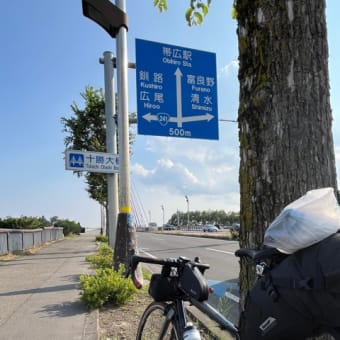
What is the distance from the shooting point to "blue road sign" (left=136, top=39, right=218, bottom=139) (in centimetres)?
696

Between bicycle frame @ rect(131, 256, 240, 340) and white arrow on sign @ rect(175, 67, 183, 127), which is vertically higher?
white arrow on sign @ rect(175, 67, 183, 127)

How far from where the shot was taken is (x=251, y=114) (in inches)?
91.2

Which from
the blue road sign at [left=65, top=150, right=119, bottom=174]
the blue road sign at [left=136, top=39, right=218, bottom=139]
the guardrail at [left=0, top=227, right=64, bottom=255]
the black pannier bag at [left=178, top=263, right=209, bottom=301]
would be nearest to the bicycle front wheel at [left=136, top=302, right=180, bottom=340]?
the black pannier bag at [left=178, top=263, right=209, bottom=301]

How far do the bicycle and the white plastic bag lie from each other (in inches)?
13.1

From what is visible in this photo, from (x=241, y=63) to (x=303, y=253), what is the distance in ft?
4.69

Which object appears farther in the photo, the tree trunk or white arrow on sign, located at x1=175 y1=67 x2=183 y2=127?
white arrow on sign, located at x1=175 y1=67 x2=183 y2=127

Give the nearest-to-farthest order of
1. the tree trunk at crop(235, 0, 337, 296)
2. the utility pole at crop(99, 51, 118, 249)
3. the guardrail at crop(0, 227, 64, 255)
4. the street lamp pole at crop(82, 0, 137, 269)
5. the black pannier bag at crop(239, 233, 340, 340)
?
1. the black pannier bag at crop(239, 233, 340, 340)
2. the tree trunk at crop(235, 0, 337, 296)
3. the street lamp pole at crop(82, 0, 137, 269)
4. the utility pole at crop(99, 51, 118, 249)
5. the guardrail at crop(0, 227, 64, 255)

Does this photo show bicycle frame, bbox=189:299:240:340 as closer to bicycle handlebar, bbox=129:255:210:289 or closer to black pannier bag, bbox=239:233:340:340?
bicycle handlebar, bbox=129:255:210:289

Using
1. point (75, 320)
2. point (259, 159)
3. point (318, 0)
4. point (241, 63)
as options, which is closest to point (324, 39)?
point (318, 0)

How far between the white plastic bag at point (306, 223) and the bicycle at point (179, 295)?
333mm

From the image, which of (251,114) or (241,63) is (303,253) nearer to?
(251,114)

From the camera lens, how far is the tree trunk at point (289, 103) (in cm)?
218

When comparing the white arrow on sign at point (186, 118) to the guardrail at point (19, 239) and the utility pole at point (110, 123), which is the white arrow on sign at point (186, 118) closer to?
the utility pole at point (110, 123)

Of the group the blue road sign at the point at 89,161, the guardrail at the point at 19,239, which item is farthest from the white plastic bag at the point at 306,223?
the guardrail at the point at 19,239
